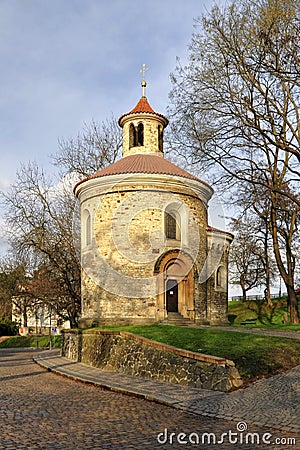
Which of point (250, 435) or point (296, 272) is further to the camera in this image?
point (296, 272)

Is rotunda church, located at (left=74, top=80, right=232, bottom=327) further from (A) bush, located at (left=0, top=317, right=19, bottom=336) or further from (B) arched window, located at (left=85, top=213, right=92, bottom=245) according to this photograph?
(A) bush, located at (left=0, top=317, right=19, bottom=336)

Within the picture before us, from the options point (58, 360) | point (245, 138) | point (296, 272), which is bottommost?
point (58, 360)

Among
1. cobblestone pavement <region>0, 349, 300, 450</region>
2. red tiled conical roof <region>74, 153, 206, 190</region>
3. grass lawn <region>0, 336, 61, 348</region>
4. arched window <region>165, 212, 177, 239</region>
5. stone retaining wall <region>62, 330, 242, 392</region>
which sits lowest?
grass lawn <region>0, 336, 61, 348</region>

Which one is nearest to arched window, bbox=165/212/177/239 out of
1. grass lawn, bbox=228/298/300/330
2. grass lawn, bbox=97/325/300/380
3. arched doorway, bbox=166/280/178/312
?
arched doorway, bbox=166/280/178/312

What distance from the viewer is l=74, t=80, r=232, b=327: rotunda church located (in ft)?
70.4

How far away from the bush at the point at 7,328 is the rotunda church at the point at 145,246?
28019mm

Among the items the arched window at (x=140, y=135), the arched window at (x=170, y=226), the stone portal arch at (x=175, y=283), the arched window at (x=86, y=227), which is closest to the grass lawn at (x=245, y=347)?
the stone portal arch at (x=175, y=283)

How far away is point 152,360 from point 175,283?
9.47 meters

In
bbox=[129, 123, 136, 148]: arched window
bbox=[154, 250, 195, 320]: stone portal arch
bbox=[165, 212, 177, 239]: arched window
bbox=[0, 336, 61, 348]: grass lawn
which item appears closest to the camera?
bbox=[154, 250, 195, 320]: stone portal arch

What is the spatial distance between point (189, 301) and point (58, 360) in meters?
6.47

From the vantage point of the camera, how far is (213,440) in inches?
285

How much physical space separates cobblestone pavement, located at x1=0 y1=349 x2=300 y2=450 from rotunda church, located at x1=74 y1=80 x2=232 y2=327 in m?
9.76

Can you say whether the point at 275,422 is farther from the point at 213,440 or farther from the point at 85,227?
the point at 85,227

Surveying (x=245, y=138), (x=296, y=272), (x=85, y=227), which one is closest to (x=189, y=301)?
(x=85, y=227)
